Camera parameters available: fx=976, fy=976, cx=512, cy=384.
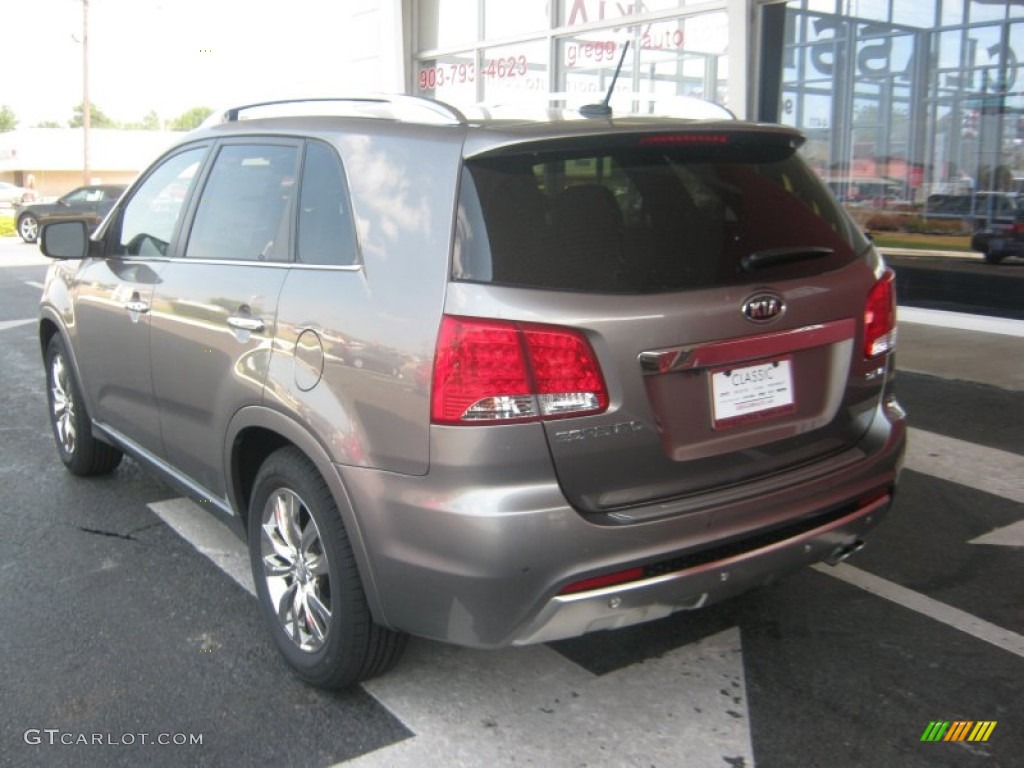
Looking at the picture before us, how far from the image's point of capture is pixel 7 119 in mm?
113062

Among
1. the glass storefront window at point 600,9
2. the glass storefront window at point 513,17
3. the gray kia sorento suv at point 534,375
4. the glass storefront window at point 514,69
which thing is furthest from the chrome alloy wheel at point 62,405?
the glass storefront window at point 513,17

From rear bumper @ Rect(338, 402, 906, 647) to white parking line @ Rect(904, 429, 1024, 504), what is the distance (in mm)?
2644

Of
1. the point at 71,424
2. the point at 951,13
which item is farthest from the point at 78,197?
the point at 71,424

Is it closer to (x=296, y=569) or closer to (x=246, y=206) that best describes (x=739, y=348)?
(x=296, y=569)

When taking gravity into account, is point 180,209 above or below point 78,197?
below

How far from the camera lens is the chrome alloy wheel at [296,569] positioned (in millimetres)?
3027

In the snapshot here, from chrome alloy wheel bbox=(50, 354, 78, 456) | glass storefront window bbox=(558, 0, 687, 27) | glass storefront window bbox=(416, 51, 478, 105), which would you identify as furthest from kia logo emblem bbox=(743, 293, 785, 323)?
glass storefront window bbox=(416, 51, 478, 105)

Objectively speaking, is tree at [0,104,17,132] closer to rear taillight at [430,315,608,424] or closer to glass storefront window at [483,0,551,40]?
glass storefront window at [483,0,551,40]

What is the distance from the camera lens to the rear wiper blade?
2.80 metres

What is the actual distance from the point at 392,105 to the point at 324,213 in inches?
16.6

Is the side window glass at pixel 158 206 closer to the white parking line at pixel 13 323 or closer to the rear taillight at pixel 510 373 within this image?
the rear taillight at pixel 510 373

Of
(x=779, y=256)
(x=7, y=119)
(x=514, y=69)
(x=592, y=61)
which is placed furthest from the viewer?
(x=7, y=119)

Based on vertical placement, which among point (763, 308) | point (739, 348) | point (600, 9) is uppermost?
point (600, 9)

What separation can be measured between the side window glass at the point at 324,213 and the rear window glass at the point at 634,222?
19.9 inches
